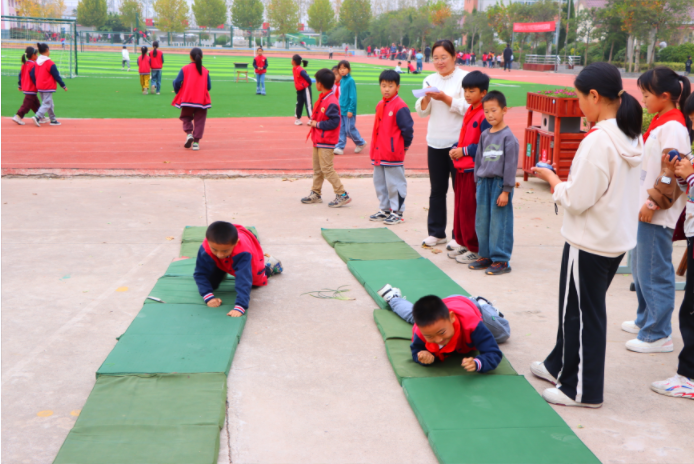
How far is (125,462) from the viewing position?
2758 mm

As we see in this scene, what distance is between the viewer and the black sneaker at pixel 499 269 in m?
5.56

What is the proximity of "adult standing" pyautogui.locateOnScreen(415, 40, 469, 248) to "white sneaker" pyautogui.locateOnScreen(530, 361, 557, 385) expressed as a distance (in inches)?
99.9

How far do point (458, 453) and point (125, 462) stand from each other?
4.78 feet

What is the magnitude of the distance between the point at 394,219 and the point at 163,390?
14.1ft

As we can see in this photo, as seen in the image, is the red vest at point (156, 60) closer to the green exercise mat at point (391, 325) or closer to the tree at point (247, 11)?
the green exercise mat at point (391, 325)

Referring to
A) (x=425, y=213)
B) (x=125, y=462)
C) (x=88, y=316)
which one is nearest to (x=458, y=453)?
(x=125, y=462)

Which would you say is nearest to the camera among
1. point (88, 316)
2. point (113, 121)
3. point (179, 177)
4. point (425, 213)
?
point (88, 316)

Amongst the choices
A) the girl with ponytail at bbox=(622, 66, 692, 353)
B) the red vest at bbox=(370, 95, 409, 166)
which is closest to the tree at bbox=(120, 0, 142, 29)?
the red vest at bbox=(370, 95, 409, 166)

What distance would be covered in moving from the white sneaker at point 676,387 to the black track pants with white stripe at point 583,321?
385 millimetres

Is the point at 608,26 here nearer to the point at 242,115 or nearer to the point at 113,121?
the point at 242,115

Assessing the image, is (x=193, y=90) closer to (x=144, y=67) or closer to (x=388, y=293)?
(x=388, y=293)

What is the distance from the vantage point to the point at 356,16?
9625 centimetres

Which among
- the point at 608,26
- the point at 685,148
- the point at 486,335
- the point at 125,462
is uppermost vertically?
the point at 608,26

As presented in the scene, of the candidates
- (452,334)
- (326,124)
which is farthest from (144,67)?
(452,334)
